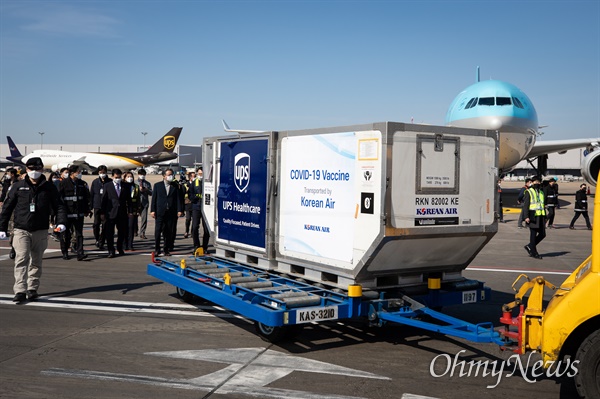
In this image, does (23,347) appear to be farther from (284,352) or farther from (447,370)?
(447,370)

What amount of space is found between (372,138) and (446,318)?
2089 mm

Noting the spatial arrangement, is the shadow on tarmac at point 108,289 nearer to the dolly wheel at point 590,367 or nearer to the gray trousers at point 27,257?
the gray trousers at point 27,257

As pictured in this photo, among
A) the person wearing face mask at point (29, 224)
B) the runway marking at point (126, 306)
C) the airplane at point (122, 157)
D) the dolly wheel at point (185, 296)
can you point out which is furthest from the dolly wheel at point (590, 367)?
the airplane at point (122, 157)

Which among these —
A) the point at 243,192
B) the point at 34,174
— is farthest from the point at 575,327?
the point at 34,174

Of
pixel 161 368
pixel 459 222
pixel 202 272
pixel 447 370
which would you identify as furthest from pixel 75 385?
pixel 459 222

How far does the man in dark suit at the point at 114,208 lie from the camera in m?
14.1

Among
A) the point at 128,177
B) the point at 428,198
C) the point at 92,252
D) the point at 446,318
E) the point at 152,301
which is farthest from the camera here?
the point at 128,177

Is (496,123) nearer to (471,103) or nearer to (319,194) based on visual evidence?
(471,103)

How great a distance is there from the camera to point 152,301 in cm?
951

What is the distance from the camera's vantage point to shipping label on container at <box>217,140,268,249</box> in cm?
819

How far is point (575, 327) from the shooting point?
15.3 feet

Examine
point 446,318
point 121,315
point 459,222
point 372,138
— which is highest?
point 372,138

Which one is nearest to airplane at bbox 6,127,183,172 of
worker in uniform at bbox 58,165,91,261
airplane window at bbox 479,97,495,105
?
airplane window at bbox 479,97,495,105

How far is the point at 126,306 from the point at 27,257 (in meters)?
1.82
